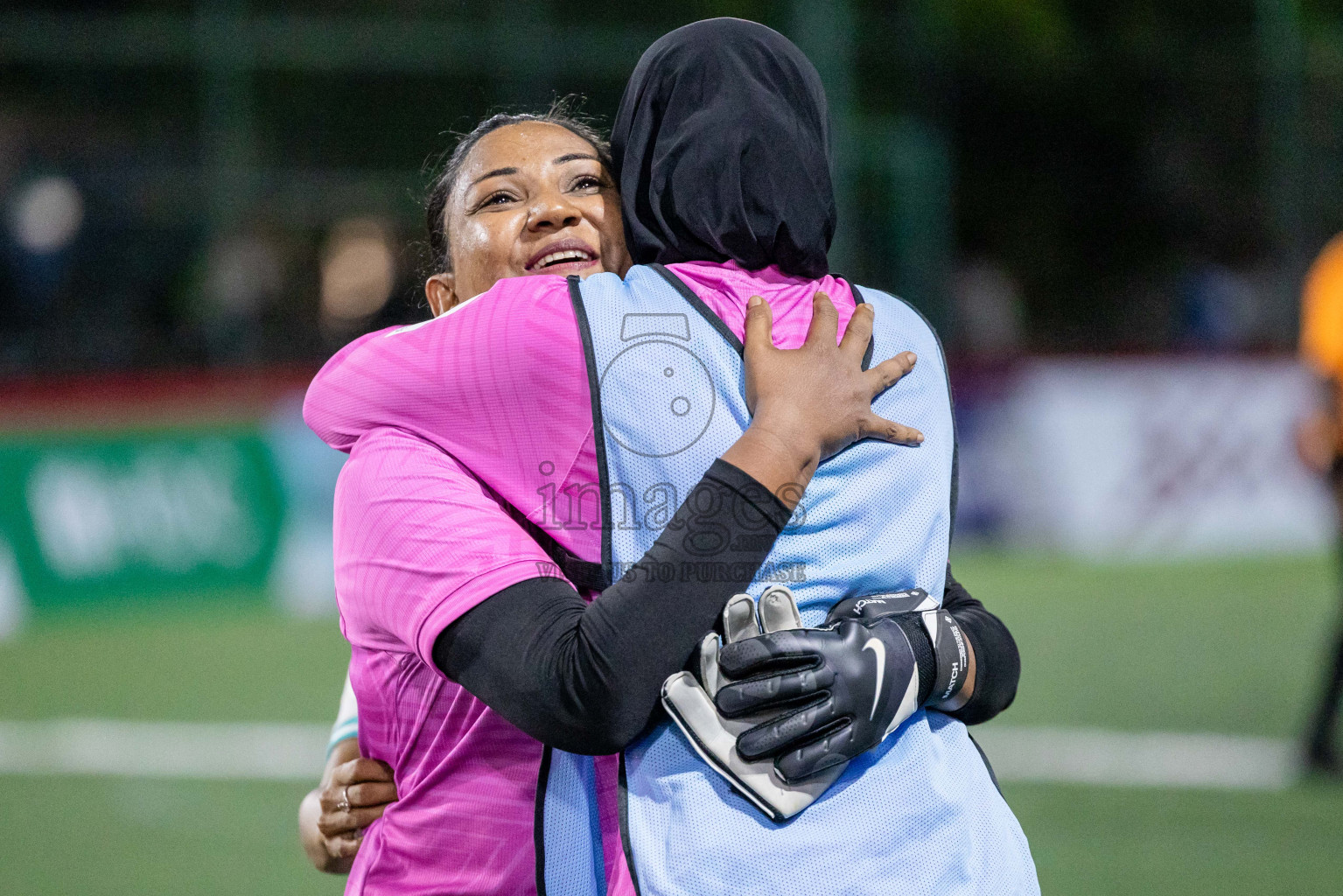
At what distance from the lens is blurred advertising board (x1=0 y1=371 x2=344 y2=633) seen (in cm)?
920

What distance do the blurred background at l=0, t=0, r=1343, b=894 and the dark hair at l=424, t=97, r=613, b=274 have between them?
3174 mm

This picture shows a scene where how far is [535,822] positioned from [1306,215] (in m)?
14.0

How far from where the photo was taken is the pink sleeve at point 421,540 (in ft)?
5.65

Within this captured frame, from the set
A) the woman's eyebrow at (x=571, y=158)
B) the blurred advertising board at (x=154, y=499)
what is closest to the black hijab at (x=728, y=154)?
the woman's eyebrow at (x=571, y=158)

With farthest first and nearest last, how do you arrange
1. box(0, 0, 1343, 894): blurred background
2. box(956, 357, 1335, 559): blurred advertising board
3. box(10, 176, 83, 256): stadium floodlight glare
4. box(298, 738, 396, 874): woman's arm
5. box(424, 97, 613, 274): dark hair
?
box(10, 176, 83, 256): stadium floodlight glare, box(956, 357, 1335, 559): blurred advertising board, box(0, 0, 1343, 894): blurred background, box(424, 97, 613, 274): dark hair, box(298, 738, 396, 874): woman's arm

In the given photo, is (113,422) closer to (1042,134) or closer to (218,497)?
(218,497)

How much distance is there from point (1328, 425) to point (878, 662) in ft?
17.2

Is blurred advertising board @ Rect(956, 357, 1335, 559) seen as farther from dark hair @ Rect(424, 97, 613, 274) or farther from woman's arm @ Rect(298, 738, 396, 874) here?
woman's arm @ Rect(298, 738, 396, 874)

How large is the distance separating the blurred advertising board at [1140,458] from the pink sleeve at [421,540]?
31.9 ft

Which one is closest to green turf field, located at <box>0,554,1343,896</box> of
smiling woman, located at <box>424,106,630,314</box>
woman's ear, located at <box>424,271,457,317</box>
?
woman's ear, located at <box>424,271,457,317</box>

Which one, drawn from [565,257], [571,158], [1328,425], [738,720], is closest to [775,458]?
[738,720]

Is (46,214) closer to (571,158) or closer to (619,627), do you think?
(571,158)

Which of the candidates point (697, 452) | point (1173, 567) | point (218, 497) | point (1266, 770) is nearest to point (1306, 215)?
point (1173, 567)

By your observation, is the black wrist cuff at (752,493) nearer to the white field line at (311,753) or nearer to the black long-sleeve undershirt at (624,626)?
the black long-sleeve undershirt at (624,626)
